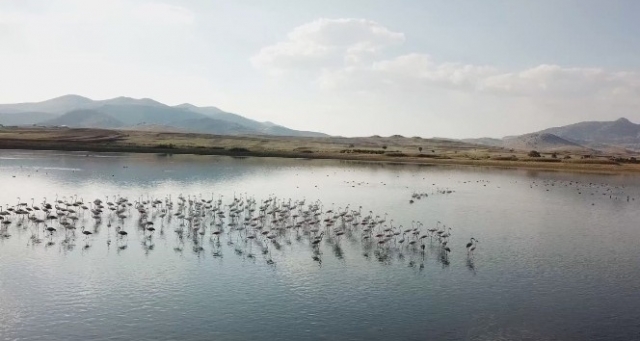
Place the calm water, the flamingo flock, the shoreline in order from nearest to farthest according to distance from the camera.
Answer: the calm water, the flamingo flock, the shoreline

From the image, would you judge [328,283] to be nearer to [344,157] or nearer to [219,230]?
[219,230]

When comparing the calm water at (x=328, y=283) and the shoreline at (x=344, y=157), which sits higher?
the shoreline at (x=344, y=157)

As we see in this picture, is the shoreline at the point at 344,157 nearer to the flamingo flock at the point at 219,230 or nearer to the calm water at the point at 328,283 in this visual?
the calm water at the point at 328,283

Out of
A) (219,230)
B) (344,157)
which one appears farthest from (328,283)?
(344,157)

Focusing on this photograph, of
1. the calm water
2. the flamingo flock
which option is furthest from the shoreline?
the flamingo flock

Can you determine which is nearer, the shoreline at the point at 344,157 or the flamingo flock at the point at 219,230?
the flamingo flock at the point at 219,230

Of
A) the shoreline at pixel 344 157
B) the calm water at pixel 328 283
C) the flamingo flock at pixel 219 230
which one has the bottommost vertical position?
the calm water at pixel 328 283

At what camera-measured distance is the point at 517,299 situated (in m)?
31.3

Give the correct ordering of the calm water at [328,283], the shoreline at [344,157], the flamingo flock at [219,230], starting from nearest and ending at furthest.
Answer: the calm water at [328,283] → the flamingo flock at [219,230] → the shoreline at [344,157]

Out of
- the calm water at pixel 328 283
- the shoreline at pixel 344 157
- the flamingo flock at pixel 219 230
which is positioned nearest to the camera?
the calm water at pixel 328 283

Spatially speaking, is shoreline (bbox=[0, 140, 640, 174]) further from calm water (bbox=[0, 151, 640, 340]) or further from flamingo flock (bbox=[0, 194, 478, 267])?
flamingo flock (bbox=[0, 194, 478, 267])

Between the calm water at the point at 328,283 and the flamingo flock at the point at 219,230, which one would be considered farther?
the flamingo flock at the point at 219,230

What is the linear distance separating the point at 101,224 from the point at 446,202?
147 feet

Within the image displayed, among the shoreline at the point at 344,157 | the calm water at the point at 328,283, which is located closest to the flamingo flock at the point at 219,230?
the calm water at the point at 328,283
